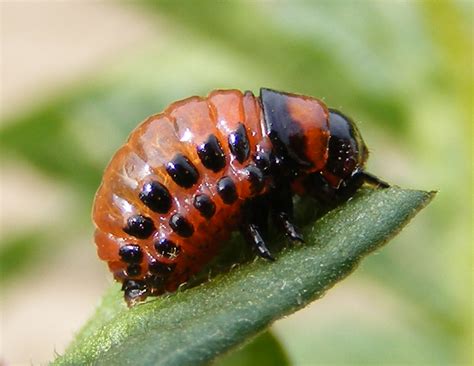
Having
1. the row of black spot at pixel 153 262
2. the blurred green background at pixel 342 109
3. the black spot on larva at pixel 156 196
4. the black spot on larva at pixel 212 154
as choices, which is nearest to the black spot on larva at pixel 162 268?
the row of black spot at pixel 153 262

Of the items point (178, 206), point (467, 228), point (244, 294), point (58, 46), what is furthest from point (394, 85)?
point (58, 46)

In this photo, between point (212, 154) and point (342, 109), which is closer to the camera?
point (212, 154)

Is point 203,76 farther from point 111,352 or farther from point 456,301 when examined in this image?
point 111,352

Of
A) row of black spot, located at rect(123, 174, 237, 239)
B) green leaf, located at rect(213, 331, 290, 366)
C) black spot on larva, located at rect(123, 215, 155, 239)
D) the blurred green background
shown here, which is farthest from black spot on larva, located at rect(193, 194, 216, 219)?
the blurred green background

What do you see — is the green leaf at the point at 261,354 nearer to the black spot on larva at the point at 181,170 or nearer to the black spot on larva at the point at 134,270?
the black spot on larva at the point at 134,270

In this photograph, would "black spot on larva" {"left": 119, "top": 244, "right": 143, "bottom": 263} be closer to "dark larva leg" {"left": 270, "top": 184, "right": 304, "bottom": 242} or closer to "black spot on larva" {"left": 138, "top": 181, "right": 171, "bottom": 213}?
"black spot on larva" {"left": 138, "top": 181, "right": 171, "bottom": 213}

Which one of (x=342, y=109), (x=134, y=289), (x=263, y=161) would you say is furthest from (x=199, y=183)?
(x=342, y=109)

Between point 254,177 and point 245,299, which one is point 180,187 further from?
point 245,299

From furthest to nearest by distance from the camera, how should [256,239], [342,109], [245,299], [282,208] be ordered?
[342,109] → [282,208] → [256,239] → [245,299]
